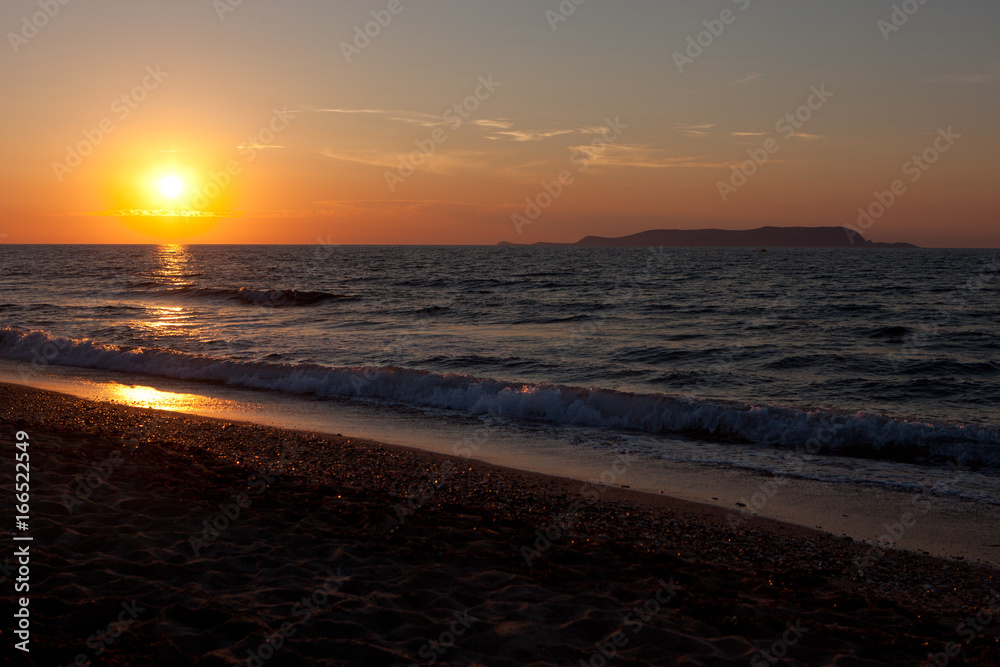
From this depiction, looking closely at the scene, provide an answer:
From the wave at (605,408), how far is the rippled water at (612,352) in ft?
0.13

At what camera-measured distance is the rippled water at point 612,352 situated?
12.2m

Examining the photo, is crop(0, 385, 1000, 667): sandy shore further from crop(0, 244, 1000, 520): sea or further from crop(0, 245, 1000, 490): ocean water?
crop(0, 245, 1000, 490): ocean water

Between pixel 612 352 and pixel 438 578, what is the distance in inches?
609

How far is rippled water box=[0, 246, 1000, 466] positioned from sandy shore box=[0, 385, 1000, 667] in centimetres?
507

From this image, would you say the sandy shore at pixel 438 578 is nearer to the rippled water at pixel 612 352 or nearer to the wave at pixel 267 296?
the rippled water at pixel 612 352

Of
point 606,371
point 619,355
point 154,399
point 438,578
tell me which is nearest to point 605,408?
→ point 606,371

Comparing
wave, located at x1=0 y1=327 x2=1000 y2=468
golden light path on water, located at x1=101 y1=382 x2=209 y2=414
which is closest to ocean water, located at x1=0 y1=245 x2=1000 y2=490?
wave, located at x1=0 y1=327 x2=1000 y2=468

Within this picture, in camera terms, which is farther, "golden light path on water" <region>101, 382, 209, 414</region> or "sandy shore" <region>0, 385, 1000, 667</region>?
"golden light path on water" <region>101, 382, 209, 414</region>

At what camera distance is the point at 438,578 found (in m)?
5.30

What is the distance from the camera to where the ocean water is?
11.7 metres

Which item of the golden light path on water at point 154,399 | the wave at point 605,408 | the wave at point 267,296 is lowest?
the golden light path on water at point 154,399

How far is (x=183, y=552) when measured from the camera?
5.51 metres

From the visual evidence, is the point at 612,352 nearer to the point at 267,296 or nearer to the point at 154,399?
the point at 154,399

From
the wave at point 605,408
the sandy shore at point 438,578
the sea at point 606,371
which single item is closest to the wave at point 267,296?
the sea at point 606,371
